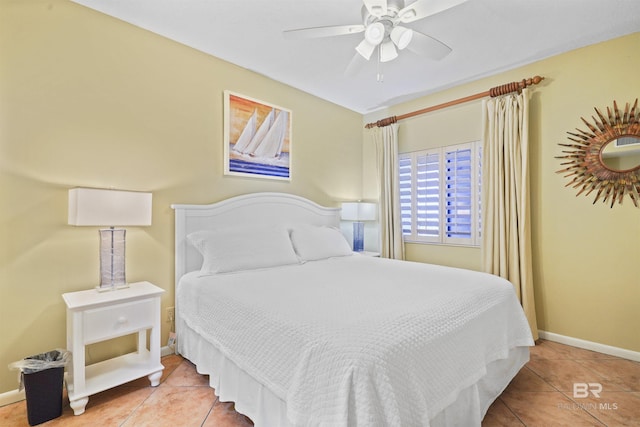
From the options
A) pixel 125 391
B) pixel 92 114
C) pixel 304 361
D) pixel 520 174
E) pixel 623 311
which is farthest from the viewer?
pixel 520 174

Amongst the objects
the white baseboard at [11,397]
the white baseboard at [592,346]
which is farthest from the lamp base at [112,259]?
the white baseboard at [592,346]

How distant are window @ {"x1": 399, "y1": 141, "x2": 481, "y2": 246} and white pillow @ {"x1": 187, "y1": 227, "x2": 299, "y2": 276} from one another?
1830 millimetres

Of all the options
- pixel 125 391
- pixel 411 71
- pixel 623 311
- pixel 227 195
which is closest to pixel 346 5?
pixel 411 71

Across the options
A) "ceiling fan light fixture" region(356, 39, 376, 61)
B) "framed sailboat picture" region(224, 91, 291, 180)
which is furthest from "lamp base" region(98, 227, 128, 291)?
"ceiling fan light fixture" region(356, 39, 376, 61)

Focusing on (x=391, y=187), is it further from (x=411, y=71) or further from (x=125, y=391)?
(x=125, y=391)

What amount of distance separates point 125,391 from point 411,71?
3.68m

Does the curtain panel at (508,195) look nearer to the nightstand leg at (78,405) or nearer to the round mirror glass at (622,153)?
the round mirror glass at (622,153)

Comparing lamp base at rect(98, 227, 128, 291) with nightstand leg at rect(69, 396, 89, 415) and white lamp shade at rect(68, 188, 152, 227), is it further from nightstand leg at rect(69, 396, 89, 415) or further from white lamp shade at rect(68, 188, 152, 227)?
nightstand leg at rect(69, 396, 89, 415)

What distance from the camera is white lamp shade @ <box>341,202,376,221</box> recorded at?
4008 millimetres

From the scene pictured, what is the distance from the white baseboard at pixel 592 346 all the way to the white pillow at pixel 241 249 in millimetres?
2519

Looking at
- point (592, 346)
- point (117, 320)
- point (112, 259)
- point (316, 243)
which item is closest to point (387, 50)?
point (316, 243)

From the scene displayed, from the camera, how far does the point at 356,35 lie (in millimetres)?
2547

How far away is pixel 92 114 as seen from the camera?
7.34 feet

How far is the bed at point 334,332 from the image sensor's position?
113cm
